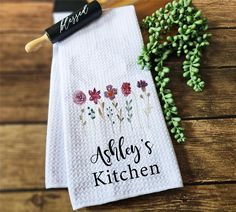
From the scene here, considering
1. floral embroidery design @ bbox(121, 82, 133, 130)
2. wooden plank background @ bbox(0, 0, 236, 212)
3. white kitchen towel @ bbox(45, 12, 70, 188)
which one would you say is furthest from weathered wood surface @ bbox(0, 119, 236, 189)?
white kitchen towel @ bbox(45, 12, 70, 188)

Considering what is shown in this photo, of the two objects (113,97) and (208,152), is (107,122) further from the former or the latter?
(208,152)

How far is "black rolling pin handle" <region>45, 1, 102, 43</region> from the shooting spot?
27.6 inches

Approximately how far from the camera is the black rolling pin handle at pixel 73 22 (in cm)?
70

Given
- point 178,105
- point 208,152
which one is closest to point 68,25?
point 178,105

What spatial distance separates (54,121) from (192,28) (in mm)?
339

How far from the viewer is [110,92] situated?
65 centimetres

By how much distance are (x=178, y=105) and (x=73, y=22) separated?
0.95 feet

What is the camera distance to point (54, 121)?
2.10 feet

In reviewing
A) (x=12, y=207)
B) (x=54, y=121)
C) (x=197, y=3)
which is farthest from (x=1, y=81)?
(x=197, y=3)

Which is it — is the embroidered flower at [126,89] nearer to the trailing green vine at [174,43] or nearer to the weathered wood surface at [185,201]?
the trailing green vine at [174,43]

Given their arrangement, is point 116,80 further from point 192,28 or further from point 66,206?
point 66,206

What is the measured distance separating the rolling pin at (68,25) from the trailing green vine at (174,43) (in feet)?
0.44

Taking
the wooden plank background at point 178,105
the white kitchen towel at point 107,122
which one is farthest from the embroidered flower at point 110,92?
the wooden plank background at point 178,105

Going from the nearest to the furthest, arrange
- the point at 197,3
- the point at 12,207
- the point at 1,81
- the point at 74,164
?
the point at 74,164 < the point at 197,3 < the point at 12,207 < the point at 1,81
